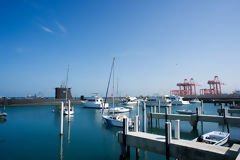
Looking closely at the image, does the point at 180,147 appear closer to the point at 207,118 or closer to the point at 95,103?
the point at 207,118

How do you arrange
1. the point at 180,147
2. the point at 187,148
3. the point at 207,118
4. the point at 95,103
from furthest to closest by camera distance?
1. the point at 95,103
2. the point at 207,118
3. the point at 180,147
4. the point at 187,148

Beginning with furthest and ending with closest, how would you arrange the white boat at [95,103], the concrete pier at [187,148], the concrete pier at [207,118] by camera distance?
the white boat at [95,103] < the concrete pier at [207,118] < the concrete pier at [187,148]

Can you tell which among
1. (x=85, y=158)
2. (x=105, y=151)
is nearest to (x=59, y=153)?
(x=85, y=158)

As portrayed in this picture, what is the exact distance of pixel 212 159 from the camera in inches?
269

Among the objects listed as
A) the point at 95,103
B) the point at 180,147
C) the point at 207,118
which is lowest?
the point at 95,103

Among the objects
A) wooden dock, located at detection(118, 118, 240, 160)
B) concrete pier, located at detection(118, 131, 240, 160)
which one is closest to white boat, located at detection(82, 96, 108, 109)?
wooden dock, located at detection(118, 118, 240, 160)

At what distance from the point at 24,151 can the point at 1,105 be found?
213ft

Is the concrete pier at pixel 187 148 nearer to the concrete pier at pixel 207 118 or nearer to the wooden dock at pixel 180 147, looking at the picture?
the wooden dock at pixel 180 147

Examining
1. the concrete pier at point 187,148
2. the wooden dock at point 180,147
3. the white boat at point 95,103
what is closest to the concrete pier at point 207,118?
the wooden dock at point 180,147

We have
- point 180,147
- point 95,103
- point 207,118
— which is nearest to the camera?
point 180,147

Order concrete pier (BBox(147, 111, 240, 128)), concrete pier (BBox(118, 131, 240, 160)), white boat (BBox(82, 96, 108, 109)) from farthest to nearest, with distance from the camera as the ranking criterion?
1. white boat (BBox(82, 96, 108, 109))
2. concrete pier (BBox(147, 111, 240, 128))
3. concrete pier (BBox(118, 131, 240, 160))

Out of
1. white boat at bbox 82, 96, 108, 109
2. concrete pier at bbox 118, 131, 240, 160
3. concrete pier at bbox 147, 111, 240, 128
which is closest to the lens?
concrete pier at bbox 118, 131, 240, 160

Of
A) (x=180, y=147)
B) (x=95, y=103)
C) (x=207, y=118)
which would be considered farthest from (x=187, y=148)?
(x=95, y=103)

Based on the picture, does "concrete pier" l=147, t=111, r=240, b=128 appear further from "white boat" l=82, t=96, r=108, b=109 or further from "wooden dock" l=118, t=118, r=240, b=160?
"white boat" l=82, t=96, r=108, b=109
